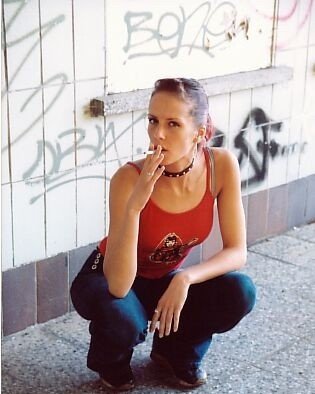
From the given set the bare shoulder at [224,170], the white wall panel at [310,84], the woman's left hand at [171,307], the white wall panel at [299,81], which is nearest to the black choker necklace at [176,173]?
the bare shoulder at [224,170]

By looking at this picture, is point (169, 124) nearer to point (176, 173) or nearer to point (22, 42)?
point (176, 173)

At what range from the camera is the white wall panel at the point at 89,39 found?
3.29m

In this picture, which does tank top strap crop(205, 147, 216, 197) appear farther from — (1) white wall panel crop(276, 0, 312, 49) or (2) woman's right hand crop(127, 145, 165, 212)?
(1) white wall panel crop(276, 0, 312, 49)

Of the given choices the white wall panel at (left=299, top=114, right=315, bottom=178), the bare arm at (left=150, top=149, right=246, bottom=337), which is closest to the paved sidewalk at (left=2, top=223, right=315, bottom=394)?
the bare arm at (left=150, top=149, right=246, bottom=337)

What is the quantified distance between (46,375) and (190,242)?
0.75 meters

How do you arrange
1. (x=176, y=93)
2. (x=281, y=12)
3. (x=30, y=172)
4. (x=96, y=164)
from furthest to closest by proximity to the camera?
(x=281, y=12) → (x=96, y=164) → (x=30, y=172) → (x=176, y=93)

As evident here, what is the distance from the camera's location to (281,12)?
14.3ft

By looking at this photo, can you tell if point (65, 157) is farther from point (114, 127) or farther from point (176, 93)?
point (176, 93)

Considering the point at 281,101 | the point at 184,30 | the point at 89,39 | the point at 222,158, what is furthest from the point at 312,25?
the point at 222,158

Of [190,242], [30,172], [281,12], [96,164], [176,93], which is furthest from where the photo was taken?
[281,12]

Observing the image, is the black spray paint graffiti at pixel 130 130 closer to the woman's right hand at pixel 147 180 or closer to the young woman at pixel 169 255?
the young woman at pixel 169 255

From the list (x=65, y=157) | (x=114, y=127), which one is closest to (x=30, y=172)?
(x=65, y=157)

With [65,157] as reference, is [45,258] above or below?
below

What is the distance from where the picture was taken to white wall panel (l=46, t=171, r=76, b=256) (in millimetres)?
3396
